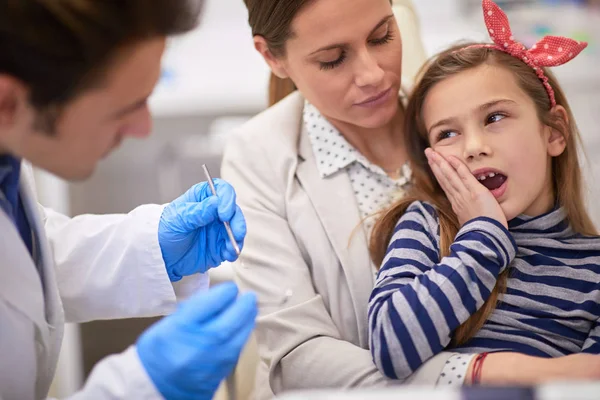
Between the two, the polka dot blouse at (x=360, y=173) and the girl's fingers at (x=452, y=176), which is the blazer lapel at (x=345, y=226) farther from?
the girl's fingers at (x=452, y=176)

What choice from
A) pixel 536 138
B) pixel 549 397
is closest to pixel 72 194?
pixel 536 138

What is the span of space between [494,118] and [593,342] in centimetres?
46

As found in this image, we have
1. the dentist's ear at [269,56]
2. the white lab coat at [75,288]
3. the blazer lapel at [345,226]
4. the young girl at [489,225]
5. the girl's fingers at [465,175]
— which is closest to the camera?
the white lab coat at [75,288]

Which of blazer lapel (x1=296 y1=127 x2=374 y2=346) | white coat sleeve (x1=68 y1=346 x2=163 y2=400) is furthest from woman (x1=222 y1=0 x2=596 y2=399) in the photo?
white coat sleeve (x1=68 y1=346 x2=163 y2=400)

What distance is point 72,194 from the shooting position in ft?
10.8

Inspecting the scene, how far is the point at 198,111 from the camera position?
3230mm

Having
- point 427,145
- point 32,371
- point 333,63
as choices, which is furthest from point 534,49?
point 32,371

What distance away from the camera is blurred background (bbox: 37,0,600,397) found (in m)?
2.90

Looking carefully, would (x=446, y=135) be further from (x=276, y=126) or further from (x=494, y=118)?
(x=276, y=126)

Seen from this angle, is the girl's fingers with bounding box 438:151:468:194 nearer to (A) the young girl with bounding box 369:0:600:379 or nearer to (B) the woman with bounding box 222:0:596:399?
(A) the young girl with bounding box 369:0:600:379

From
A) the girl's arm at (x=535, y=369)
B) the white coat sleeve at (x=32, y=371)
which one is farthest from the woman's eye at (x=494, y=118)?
the white coat sleeve at (x=32, y=371)

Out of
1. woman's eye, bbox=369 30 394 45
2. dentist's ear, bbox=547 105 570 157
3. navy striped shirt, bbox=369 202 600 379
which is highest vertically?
woman's eye, bbox=369 30 394 45

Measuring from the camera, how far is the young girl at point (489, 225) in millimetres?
1275

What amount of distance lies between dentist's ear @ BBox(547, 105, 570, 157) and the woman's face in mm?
343
